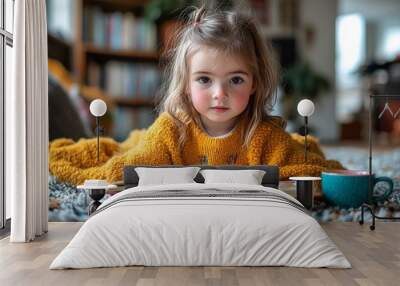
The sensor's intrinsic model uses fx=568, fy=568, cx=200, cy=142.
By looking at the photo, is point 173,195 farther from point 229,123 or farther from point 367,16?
point 367,16

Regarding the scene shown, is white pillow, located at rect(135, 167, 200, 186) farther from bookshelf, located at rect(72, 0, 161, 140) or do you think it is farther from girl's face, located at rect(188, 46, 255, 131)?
bookshelf, located at rect(72, 0, 161, 140)

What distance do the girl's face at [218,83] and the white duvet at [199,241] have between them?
36.3 inches

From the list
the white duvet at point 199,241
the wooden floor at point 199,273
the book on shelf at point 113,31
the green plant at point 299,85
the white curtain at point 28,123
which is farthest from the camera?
the green plant at point 299,85

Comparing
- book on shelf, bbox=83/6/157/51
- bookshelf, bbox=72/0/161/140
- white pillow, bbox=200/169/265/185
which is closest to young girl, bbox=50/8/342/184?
white pillow, bbox=200/169/265/185

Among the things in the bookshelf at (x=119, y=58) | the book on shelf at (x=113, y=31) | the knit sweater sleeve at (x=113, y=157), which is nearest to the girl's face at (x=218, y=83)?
the knit sweater sleeve at (x=113, y=157)

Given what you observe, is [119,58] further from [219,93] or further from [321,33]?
[321,33]

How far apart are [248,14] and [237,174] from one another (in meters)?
0.94

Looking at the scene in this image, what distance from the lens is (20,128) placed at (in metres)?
2.63

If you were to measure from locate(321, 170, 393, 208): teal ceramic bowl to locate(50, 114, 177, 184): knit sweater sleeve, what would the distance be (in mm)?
849

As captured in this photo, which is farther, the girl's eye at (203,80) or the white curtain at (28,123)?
the girl's eye at (203,80)

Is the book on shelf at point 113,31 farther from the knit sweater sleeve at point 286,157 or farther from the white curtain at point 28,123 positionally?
the knit sweater sleeve at point 286,157

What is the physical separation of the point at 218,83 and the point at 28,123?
0.97 metres

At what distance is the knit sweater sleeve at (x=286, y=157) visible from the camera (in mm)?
3045

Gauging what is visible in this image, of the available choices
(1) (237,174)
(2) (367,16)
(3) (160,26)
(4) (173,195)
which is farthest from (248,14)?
(2) (367,16)
